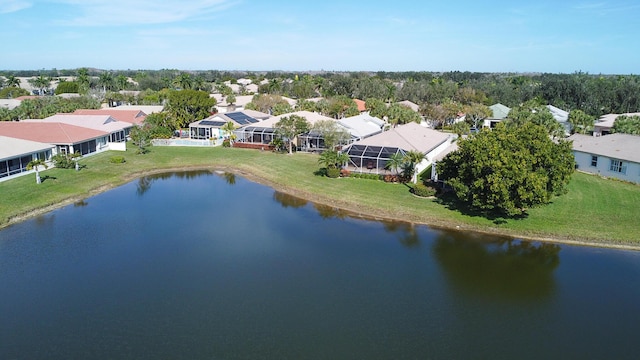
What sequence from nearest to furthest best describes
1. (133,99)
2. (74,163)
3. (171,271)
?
1. (171,271)
2. (74,163)
3. (133,99)

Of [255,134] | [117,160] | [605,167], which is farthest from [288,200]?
[605,167]

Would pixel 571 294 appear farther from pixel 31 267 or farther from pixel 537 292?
pixel 31 267

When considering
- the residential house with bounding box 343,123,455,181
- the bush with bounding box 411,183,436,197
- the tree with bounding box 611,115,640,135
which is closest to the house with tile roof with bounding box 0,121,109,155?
the residential house with bounding box 343,123,455,181

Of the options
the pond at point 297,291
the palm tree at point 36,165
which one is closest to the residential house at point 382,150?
the pond at point 297,291

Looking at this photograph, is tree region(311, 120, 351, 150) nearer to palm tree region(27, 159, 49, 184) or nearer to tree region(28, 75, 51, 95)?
palm tree region(27, 159, 49, 184)

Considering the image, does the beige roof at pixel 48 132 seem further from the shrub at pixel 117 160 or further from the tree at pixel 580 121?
the tree at pixel 580 121

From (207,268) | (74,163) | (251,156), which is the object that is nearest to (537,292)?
(207,268)

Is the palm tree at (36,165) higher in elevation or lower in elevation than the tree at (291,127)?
lower
